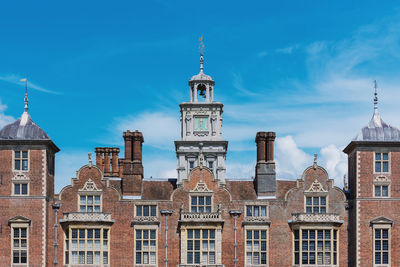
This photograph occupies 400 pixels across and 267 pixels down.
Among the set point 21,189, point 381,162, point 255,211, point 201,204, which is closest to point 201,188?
point 201,204

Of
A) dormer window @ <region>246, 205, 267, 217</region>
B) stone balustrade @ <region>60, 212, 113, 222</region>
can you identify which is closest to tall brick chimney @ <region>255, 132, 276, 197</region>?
dormer window @ <region>246, 205, 267, 217</region>

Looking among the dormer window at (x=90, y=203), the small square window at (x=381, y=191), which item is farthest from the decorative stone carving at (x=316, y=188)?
the dormer window at (x=90, y=203)

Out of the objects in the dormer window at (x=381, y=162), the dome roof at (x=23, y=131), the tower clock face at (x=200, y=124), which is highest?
the tower clock face at (x=200, y=124)

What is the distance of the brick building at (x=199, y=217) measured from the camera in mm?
52938

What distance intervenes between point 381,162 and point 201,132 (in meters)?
16.1

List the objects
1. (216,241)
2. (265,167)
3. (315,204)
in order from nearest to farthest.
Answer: (216,241) < (315,204) < (265,167)

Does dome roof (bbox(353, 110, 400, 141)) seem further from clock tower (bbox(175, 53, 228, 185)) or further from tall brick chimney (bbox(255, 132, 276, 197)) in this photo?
clock tower (bbox(175, 53, 228, 185))

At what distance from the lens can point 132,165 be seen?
5556 centimetres

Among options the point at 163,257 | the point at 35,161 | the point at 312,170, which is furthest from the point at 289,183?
the point at 35,161

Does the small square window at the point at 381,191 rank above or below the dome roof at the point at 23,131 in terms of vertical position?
below

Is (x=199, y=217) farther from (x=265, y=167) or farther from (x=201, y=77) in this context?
(x=201, y=77)

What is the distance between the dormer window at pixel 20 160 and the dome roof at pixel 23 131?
101 cm

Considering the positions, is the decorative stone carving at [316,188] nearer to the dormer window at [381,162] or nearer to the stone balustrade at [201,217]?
the dormer window at [381,162]

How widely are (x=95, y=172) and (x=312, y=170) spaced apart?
51.0ft
